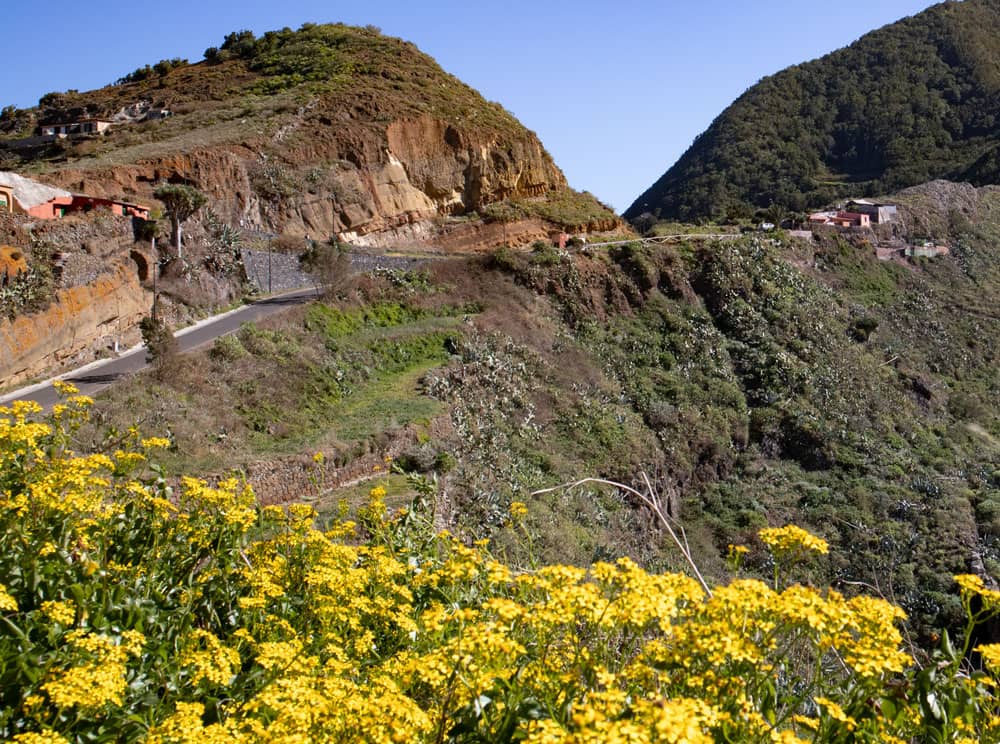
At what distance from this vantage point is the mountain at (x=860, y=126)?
229 ft

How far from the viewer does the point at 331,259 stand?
79.1 ft

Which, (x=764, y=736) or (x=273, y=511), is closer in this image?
(x=764, y=736)

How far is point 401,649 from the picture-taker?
12.0 ft

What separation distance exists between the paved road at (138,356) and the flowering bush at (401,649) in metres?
10.2

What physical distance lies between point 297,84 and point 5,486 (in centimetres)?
4013

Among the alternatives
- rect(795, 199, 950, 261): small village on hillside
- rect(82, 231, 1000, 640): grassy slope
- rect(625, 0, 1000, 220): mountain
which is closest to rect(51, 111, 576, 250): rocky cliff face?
rect(82, 231, 1000, 640): grassy slope

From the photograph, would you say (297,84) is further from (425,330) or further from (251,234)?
(425,330)

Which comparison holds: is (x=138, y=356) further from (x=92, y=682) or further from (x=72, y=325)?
(x=92, y=682)

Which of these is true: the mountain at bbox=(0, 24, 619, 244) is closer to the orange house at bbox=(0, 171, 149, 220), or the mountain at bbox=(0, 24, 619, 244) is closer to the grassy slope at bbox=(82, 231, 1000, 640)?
the orange house at bbox=(0, 171, 149, 220)

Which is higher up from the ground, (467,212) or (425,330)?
(467,212)

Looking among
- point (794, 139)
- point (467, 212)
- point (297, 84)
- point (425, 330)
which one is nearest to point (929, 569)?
point (425, 330)

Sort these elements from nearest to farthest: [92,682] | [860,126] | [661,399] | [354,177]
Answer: [92,682]
[661,399]
[354,177]
[860,126]

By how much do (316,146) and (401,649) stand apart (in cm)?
3206

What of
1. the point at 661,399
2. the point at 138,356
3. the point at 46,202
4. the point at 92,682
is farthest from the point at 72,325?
the point at 661,399
